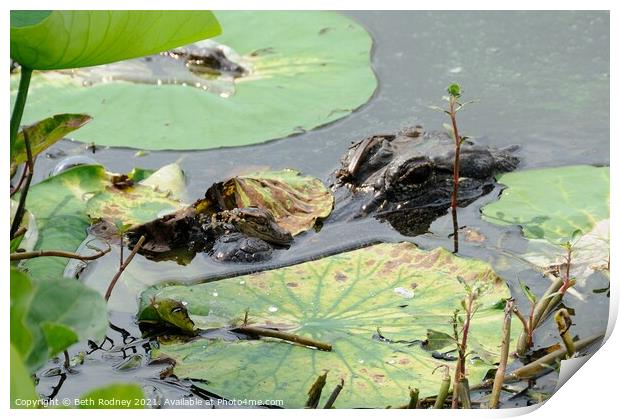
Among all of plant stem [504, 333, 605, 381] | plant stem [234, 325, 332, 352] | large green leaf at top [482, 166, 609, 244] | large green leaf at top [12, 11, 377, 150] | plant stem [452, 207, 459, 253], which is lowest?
plant stem [452, 207, 459, 253]

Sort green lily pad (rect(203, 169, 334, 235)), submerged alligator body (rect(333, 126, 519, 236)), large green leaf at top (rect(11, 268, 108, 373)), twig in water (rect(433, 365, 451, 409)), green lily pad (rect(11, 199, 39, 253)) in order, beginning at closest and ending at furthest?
large green leaf at top (rect(11, 268, 108, 373)), twig in water (rect(433, 365, 451, 409)), green lily pad (rect(11, 199, 39, 253)), green lily pad (rect(203, 169, 334, 235)), submerged alligator body (rect(333, 126, 519, 236))

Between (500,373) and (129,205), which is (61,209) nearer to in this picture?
(129,205)

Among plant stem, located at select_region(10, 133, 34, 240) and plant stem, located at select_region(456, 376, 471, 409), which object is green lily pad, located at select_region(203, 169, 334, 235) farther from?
plant stem, located at select_region(456, 376, 471, 409)

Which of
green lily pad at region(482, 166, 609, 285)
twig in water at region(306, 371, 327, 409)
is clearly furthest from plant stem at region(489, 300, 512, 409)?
green lily pad at region(482, 166, 609, 285)

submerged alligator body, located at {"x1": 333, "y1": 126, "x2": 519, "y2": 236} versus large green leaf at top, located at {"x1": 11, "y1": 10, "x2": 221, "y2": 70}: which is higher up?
large green leaf at top, located at {"x1": 11, "y1": 10, "x2": 221, "y2": 70}

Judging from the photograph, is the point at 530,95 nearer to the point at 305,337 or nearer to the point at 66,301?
the point at 305,337

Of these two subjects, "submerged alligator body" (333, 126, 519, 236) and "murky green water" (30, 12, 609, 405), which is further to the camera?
"submerged alligator body" (333, 126, 519, 236)
